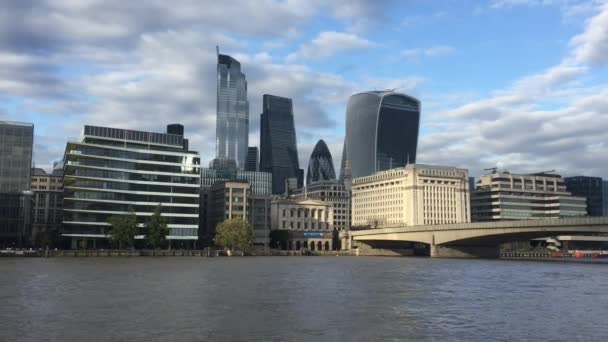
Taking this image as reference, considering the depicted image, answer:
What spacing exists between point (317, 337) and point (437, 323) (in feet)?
35.3

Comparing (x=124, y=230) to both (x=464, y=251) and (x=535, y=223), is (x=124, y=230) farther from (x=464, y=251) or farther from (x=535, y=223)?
(x=535, y=223)

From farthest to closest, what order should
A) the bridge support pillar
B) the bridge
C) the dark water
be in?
the bridge support pillar
the bridge
the dark water

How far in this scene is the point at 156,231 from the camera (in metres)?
186

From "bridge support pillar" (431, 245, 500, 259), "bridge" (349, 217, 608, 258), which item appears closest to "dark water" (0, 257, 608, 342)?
"bridge" (349, 217, 608, 258)

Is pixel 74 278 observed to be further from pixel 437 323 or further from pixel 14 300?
pixel 437 323

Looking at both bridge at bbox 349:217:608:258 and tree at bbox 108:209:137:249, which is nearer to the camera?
bridge at bbox 349:217:608:258

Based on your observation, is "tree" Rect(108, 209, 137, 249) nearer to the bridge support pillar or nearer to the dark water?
the bridge support pillar

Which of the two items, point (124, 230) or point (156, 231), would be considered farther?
point (156, 231)

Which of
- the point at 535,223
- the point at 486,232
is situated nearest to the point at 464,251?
the point at 486,232

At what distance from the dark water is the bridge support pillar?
105 meters

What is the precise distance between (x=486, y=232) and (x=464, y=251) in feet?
97.9

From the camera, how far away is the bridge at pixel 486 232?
5428 inches

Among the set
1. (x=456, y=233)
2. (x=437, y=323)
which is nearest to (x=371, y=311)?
(x=437, y=323)

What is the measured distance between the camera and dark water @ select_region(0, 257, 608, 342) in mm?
39406
